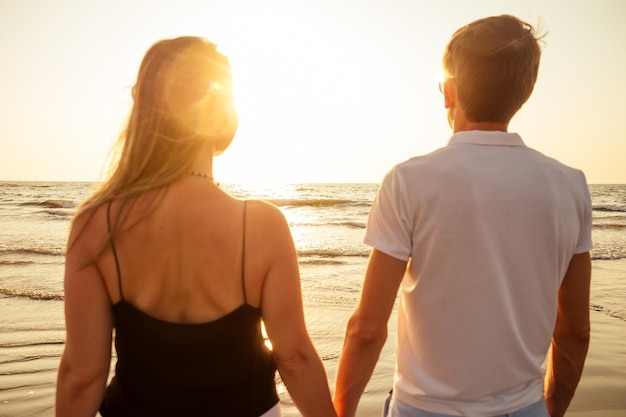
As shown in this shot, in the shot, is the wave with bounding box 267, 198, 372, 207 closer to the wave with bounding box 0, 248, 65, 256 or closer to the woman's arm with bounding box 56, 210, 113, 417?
the wave with bounding box 0, 248, 65, 256

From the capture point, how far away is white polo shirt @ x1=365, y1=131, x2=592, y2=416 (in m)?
1.66

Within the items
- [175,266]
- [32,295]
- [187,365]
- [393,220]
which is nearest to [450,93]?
[393,220]

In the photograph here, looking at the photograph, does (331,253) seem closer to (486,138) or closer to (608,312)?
(608,312)

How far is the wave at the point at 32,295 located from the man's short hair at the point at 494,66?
7.73 m

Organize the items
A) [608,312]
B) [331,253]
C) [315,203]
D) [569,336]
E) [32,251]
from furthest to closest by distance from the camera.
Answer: [315,203]
[331,253]
[32,251]
[608,312]
[569,336]

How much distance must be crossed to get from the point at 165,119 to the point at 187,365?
32.7 inches

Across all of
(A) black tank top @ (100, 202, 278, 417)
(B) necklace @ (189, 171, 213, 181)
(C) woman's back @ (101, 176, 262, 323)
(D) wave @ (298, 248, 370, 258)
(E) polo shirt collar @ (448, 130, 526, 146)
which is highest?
(E) polo shirt collar @ (448, 130, 526, 146)

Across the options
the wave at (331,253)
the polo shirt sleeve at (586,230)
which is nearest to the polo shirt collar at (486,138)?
the polo shirt sleeve at (586,230)

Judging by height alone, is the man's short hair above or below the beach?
above

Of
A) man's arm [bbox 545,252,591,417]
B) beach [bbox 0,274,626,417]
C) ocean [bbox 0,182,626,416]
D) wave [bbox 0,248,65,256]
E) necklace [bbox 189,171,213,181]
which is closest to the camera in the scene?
necklace [bbox 189,171,213,181]

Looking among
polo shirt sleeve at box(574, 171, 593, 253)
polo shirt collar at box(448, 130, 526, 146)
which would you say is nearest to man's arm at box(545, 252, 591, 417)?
polo shirt sleeve at box(574, 171, 593, 253)

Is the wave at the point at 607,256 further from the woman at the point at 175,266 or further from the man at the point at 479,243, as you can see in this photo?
the woman at the point at 175,266

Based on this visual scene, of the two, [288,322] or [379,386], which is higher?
[288,322]

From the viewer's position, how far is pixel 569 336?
205 cm
